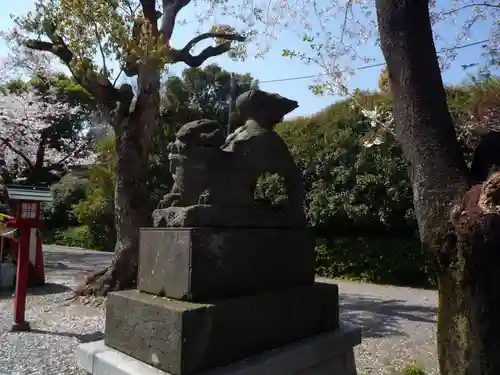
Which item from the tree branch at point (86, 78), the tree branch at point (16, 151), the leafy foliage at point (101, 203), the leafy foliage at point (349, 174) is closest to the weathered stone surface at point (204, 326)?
the tree branch at point (86, 78)

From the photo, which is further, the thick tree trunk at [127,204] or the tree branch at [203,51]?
the tree branch at [203,51]

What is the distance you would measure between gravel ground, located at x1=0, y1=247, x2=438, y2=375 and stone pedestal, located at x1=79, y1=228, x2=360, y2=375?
171 centimetres

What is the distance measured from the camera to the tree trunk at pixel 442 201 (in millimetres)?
2547

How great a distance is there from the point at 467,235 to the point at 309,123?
30.6ft

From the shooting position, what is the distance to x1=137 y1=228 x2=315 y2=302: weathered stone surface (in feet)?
7.84

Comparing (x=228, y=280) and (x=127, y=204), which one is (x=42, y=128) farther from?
(x=228, y=280)

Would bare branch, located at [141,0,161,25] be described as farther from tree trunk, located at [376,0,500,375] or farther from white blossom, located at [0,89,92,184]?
white blossom, located at [0,89,92,184]

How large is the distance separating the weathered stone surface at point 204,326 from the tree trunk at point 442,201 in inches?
37.5

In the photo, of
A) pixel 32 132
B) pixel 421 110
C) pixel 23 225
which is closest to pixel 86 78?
pixel 23 225

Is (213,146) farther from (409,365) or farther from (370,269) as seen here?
(370,269)

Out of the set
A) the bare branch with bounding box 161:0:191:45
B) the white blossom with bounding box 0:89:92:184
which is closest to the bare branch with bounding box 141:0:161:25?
the bare branch with bounding box 161:0:191:45

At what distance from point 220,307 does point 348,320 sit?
4494 millimetres

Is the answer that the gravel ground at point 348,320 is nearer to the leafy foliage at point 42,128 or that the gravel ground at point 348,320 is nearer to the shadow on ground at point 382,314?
the shadow on ground at point 382,314

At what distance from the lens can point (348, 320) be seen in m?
6.29
